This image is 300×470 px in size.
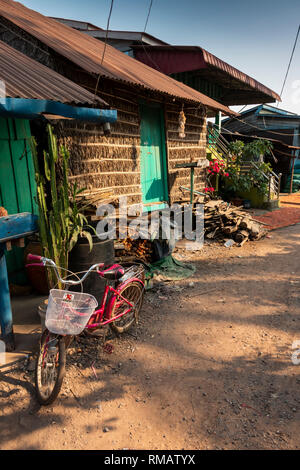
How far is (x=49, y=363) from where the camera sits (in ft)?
9.57

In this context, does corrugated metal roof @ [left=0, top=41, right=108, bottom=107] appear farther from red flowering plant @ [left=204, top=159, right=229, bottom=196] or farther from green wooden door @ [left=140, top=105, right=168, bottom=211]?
red flowering plant @ [left=204, top=159, right=229, bottom=196]

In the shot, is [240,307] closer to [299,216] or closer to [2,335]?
[2,335]

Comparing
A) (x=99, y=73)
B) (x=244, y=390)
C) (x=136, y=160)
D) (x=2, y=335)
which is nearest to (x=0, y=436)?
(x=2, y=335)

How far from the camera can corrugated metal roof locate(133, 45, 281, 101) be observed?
1110 centimetres

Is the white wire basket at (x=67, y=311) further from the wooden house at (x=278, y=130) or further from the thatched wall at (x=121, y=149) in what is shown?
the wooden house at (x=278, y=130)

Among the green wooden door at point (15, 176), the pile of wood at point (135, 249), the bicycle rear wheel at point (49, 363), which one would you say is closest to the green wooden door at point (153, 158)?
the pile of wood at point (135, 249)

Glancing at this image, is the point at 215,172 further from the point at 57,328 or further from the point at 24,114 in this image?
the point at 57,328

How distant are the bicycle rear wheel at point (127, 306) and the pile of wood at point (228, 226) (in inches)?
172

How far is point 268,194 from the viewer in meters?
12.4

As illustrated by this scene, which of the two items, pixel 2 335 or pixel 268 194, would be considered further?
pixel 268 194

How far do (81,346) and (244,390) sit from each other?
1.83 m

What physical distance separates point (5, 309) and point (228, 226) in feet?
20.6

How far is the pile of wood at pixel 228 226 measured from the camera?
826 centimetres

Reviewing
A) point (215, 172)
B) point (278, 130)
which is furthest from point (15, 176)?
point (278, 130)
